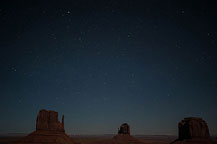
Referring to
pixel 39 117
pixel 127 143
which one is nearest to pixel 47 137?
pixel 39 117

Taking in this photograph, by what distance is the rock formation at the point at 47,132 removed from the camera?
5159cm

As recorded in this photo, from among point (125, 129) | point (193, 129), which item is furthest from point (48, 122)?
point (125, 129)

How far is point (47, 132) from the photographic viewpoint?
194ft

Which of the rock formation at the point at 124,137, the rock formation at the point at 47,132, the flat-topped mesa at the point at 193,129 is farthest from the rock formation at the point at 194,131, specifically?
the rock formation at the point at 124,137

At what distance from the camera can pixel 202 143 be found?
51344 mm

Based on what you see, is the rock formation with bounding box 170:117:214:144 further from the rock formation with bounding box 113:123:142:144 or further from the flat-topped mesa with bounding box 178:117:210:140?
the rock formation with bounding box 113:123:142:144

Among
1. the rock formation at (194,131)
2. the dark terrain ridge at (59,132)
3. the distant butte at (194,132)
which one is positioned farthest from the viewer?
the rock formation at (194,131)

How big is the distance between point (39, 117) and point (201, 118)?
54.4 m

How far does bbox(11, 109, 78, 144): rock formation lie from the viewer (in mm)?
51594

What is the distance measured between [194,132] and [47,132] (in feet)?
153

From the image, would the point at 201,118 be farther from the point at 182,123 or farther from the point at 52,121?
the point at 52,121

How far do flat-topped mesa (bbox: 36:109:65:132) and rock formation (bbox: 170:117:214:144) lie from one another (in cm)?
3977

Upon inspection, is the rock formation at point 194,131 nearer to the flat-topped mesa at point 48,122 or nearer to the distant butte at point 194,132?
the distant butte at point 194,132

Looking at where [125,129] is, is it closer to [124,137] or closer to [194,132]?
[124,137]
